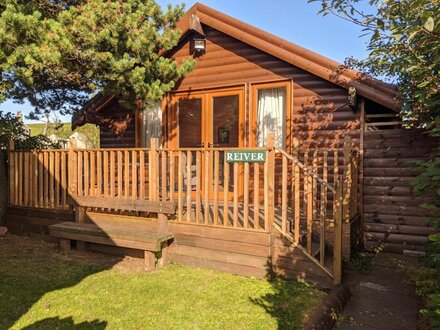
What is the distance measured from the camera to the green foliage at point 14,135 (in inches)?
310

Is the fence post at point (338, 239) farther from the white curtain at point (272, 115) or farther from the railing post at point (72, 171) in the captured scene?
the railing post at point (72, 171)

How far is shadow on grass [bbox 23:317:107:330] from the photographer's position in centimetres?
351

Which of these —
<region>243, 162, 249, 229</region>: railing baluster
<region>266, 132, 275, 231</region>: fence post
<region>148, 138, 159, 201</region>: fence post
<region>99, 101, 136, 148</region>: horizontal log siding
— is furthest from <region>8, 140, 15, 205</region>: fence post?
<region>266, 132, 275, 231</region>: fence post

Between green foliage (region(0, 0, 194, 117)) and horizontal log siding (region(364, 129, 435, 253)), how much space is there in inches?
175

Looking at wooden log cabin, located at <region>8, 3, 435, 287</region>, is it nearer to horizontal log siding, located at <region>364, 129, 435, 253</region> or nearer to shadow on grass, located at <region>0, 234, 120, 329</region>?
horizontal log siding, located at <region>364, 129, 435, 253</region>

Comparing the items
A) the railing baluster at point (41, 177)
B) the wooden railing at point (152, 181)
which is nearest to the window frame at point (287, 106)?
the wooden railing at point (152, 181)

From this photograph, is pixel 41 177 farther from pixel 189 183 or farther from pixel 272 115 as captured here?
pixel 272 115

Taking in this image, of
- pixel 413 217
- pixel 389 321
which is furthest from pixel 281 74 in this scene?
pixel 389 321

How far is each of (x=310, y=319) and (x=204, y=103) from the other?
5.58 meters

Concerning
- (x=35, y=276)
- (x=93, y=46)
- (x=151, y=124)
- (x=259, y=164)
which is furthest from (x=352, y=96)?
(x=35, y=276)

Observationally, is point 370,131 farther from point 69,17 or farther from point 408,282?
point 69,17

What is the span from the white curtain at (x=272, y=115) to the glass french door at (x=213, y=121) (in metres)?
0.43

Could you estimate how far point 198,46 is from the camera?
780cm

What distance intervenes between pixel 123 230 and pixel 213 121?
11.1ft
